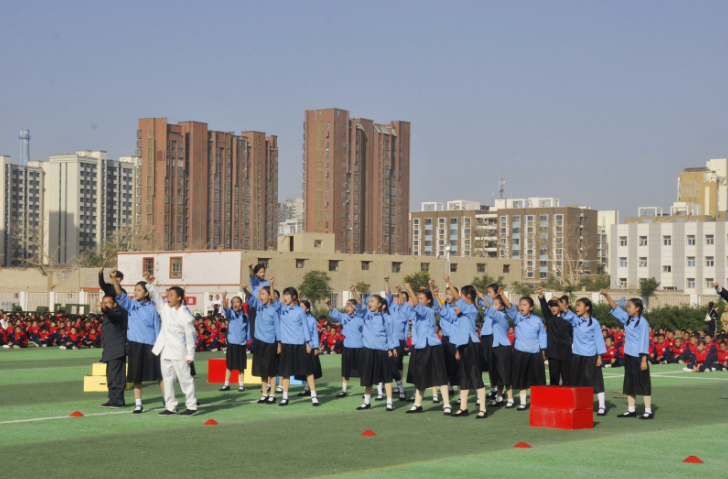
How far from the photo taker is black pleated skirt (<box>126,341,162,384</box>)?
13438 mm

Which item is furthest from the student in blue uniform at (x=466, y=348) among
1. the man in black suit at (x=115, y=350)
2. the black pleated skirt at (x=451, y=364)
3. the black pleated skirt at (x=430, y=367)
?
the man in black suit at (x=115, y=350)

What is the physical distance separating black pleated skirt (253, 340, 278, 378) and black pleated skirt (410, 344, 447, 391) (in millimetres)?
2547

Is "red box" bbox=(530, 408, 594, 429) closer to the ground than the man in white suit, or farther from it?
closer to the ground

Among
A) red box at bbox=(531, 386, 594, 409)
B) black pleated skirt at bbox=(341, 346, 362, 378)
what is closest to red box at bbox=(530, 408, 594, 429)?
red box at bbox=(531, 386, 594, 409)

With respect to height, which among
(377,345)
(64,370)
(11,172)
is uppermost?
(11,172)

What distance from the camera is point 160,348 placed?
1263cm

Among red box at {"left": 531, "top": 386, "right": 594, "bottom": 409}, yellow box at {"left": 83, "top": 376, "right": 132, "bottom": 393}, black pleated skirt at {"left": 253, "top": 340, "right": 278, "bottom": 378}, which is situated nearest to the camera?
red box at {"left": 531, "top": 386, "right": 594, "bottom": 409}

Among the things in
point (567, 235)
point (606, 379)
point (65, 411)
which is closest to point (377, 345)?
point (65, 411)

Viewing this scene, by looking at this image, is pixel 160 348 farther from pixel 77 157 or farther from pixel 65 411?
pixel 77 157

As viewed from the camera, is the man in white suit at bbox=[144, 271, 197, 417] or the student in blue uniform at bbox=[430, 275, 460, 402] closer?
the man in white suit at bbox=[144, 271, 197, 417]

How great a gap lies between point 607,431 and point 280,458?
15.2 ft

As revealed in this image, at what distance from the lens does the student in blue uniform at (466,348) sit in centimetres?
1306

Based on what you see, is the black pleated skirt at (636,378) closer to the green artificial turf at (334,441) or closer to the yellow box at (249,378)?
the green artificial turf at (334,441)

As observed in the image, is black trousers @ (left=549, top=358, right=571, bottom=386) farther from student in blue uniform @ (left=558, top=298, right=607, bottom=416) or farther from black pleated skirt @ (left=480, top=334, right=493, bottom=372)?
black pleated skirt @ (left=480, top=334, right=493, bottom=372)
